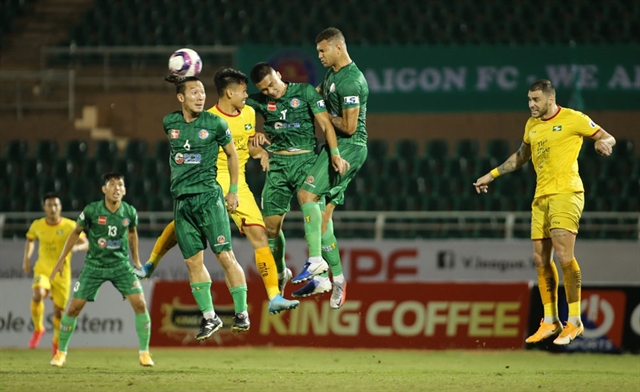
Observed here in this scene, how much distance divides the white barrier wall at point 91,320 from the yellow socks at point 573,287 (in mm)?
8388

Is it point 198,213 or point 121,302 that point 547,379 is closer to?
point 198,213

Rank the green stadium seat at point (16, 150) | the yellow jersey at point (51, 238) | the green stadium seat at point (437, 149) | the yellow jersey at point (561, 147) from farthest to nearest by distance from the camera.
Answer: the green stadium seat at point (16, 150) → the green stadium seat at point (437, 149) → the yellow jersey at point (51, 238) → the yellow jersey at point (561, 147)

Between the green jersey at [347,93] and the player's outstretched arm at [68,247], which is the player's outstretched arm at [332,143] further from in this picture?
the player's outstretched arm at [68,247]

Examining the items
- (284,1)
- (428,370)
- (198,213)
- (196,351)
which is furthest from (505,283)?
(284,1)

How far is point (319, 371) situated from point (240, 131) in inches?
122

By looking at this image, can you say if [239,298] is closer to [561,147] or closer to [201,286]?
[201,286]

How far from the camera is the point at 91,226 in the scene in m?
13.5

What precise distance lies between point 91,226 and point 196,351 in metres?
4.02

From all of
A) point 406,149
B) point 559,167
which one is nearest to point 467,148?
point 406,149

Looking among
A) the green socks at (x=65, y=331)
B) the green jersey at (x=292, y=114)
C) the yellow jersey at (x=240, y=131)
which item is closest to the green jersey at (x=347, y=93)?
the green jersey at (x=292, y=114)

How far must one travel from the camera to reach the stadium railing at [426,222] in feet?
60.5

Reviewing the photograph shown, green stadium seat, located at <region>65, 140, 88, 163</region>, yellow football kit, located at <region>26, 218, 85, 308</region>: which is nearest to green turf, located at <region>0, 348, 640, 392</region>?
yellow football kit, located at <region>26, 218, 85, 308</region>

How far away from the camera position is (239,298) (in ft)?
34.9

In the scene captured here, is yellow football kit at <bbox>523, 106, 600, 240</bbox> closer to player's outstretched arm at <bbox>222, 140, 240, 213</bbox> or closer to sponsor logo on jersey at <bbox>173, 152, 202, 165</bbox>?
player's outstretched arm at <bbox>222, 140, 240, 213</bbox>
